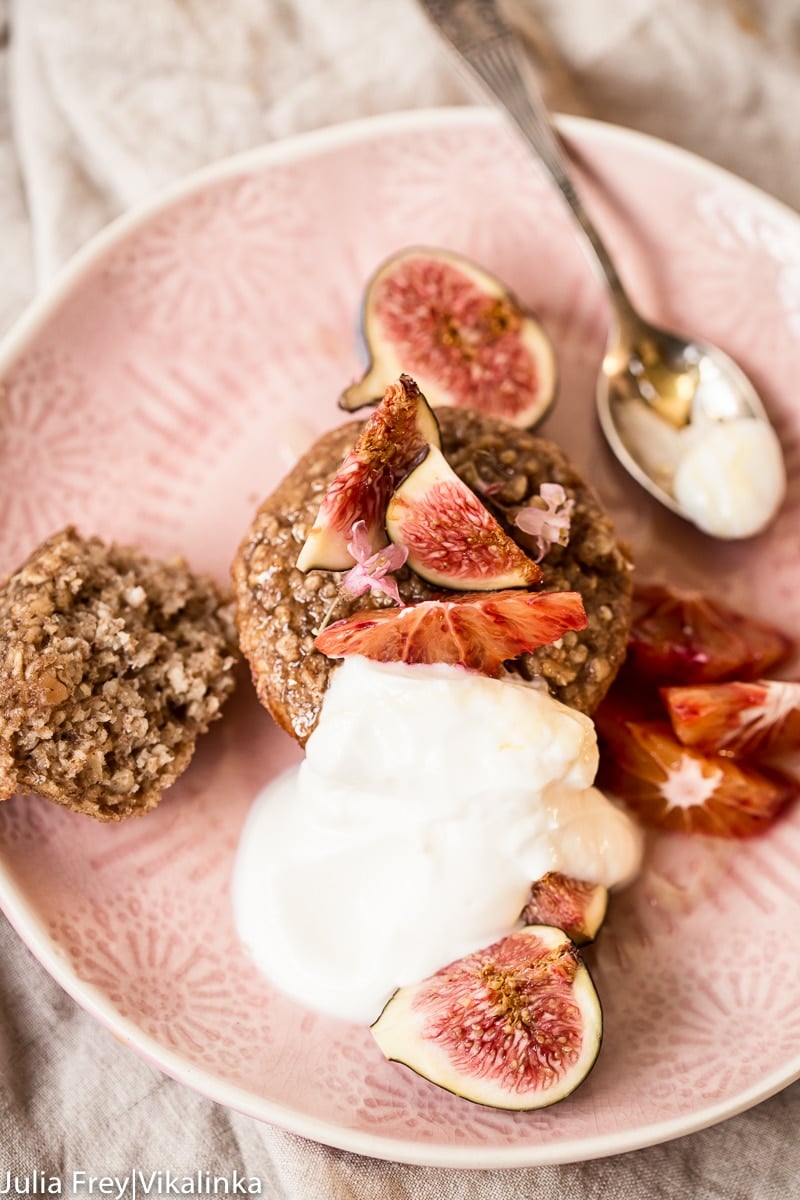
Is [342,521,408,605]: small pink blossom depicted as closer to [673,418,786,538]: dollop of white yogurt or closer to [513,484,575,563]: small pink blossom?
[513,484,575,563]: small pink blossom

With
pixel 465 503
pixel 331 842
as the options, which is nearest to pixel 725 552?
pixel 465 503

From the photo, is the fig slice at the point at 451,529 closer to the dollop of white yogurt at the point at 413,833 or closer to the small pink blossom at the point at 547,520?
the small pink blossom at the point at 547,520

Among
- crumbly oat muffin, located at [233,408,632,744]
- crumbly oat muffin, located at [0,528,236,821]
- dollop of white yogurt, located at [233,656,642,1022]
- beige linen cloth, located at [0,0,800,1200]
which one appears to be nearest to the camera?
dollop of white yogurt, located at [233,656,642,1022]

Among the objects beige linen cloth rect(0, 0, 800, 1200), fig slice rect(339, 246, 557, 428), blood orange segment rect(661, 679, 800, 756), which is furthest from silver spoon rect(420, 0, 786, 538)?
blood orange segment rect(661, 679, 800, 756)

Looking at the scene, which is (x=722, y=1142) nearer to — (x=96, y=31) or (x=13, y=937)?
(x=13, y=937)

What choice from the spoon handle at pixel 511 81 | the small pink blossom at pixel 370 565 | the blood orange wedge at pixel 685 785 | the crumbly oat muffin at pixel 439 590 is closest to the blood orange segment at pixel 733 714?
the blood orange wedge at pixel 685 785
